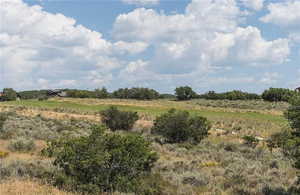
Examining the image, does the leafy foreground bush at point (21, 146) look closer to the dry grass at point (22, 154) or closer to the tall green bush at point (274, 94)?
the dry grass at point (22, 154)

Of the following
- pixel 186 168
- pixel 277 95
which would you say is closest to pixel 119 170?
pixel 186 168

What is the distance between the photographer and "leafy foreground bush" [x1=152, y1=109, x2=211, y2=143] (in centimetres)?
2888

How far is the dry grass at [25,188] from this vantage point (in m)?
8.34

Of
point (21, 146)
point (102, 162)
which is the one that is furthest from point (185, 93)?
point (102, 162)

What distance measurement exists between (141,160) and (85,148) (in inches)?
73.3

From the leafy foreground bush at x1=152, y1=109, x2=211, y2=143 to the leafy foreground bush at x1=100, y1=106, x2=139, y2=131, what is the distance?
8012 millimetres

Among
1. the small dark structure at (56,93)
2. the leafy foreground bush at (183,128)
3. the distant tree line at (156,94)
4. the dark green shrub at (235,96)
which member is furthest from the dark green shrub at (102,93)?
the leafy foreground bush at (183,128)

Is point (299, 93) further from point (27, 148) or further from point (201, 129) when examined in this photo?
point (201, 129)

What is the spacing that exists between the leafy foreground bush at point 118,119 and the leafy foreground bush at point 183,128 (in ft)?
26.3

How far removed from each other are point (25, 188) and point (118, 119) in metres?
28.8

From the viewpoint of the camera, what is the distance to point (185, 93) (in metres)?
121

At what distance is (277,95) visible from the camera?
101 meters

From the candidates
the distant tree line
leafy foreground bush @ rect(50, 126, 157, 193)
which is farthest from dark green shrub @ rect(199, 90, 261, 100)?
leafy foreground bush @ rect(50, 126, 157, 193)

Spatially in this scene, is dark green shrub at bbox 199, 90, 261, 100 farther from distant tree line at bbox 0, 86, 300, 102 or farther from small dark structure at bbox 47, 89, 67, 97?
small dark structure at bbox 47, 89, 67, 97
